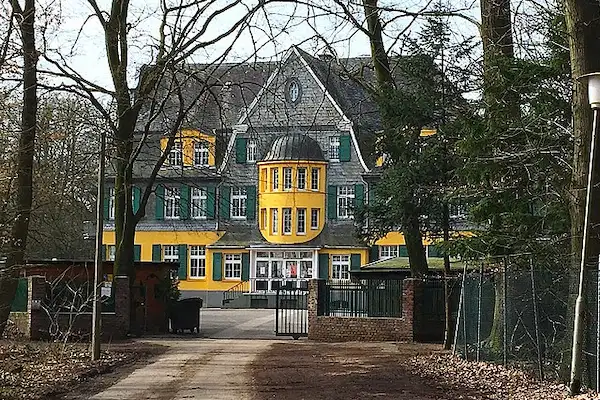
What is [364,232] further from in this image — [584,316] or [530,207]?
[584,316]

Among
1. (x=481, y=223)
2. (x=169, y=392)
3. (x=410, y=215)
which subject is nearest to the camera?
(x=169, y=392)

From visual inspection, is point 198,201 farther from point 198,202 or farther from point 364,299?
point 364,299

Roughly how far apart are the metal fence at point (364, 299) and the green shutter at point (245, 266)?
31.4 metres

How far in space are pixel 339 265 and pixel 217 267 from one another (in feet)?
25.5

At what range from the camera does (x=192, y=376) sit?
1747 centimetres

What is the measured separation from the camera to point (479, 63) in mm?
20469

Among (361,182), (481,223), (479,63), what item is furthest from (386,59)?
(361,182)

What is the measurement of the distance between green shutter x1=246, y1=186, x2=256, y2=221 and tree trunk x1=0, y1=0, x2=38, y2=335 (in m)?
38.6

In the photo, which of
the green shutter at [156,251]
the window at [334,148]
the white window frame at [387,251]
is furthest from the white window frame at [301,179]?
the green shutter at [156,251]

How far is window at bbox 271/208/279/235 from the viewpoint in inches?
2375

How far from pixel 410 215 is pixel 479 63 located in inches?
236

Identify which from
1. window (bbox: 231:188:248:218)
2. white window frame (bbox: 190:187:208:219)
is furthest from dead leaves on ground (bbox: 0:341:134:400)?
white window frame (bbox: 190:187:208:219)

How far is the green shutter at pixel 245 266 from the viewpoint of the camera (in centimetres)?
6079

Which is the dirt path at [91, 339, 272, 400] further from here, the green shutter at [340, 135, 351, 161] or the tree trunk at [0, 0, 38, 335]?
the green shutter at [340, 135, 351, 161]
